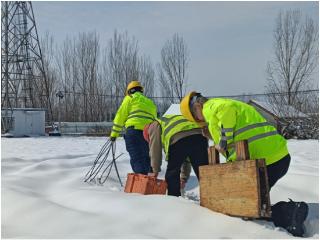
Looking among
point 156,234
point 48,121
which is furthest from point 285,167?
point 48,121

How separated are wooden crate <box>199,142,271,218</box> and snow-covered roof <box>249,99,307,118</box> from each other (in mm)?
17538

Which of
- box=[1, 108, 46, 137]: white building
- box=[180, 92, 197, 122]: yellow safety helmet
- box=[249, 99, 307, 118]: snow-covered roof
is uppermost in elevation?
box=[180, 92, 197, 122]: yellow safety helmet

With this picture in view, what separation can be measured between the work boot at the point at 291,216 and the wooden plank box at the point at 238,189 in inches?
5.7

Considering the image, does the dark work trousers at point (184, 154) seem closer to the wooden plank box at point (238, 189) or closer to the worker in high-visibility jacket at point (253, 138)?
the wooden plank box at point (238, 189)

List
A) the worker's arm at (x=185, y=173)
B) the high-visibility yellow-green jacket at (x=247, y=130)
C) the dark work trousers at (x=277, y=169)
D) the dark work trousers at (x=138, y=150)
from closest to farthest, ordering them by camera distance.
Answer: the high-visibility yellow-green jacket at (x=247, y=130) → the dark work trousers at (x=277, y=169) → the worker's arm at (x=185, y=173) → the dark work trousers at (x=138, y=150)

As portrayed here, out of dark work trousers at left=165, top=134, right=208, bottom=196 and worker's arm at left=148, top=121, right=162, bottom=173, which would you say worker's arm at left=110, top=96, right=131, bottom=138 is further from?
dark work trousers at left=165, top=134, right=208, bottom=196

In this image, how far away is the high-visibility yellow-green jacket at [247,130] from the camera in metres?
3.51

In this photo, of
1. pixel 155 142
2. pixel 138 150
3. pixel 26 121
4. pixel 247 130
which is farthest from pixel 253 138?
pixel 26 121

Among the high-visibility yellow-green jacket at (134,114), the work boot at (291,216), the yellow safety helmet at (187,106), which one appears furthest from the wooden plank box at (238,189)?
the high-visibility yellow-green jacket at (134,114)

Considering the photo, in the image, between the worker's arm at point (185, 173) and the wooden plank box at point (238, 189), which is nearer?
the wooden plank box at point (238, 189)

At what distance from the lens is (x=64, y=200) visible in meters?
4.23

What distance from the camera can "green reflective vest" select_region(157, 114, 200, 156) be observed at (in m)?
4.56

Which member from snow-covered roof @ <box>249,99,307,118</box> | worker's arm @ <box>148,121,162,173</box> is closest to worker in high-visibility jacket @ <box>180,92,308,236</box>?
worker's arm @ <box>148,121,162,173</box>

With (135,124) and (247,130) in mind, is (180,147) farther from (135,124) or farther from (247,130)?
(135,124)
